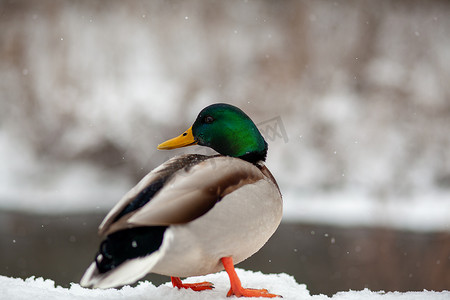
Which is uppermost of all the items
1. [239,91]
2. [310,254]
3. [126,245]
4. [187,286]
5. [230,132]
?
[230,132]

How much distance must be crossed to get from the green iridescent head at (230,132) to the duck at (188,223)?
0.27 feet

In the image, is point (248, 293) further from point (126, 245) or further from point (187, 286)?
point (126, 245)

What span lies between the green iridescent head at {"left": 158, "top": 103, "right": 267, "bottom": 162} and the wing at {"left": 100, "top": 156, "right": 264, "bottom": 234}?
15 centimetres

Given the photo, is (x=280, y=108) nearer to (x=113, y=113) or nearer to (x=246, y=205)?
(x=113, y=113)

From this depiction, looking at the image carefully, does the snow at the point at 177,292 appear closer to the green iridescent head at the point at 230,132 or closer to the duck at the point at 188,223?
the duck at the point at 188,223

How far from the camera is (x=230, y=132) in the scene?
1574 mm

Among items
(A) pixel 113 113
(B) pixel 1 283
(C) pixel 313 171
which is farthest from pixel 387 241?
(B) pixel 1 283

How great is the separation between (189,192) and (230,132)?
39cm

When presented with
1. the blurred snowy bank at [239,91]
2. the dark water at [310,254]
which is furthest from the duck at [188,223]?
the blurred snowy bank at [239,91]

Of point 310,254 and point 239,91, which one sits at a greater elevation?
point 239,91

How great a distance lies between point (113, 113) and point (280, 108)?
2.03 meters

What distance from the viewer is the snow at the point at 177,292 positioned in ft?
4.53

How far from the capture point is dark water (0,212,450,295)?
12.8ft

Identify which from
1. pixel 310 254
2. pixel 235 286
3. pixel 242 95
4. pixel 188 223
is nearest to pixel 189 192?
pixel 188 223
